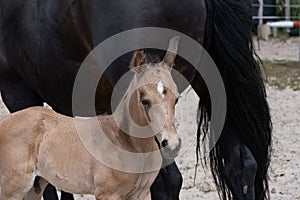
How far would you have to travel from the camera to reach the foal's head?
2.91 meters

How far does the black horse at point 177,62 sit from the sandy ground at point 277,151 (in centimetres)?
42

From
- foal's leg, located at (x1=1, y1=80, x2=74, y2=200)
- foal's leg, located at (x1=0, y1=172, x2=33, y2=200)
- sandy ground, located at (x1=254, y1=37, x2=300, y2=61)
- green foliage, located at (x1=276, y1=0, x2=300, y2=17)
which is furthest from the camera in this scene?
green foliage, located at (x1=276, y1=0, x2=300, y2=17)

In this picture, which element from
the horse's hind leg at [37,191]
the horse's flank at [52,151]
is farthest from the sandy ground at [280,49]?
the horse's flank at [52,151]

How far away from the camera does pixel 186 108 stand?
8180mm

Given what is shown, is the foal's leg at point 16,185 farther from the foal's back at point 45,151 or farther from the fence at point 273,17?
the fence at point 273,17

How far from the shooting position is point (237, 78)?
3842 mm

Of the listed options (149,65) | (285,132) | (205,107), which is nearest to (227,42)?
(205,107)

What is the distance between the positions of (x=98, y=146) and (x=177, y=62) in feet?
1.95

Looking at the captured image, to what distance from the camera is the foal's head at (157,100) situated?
2.91 m

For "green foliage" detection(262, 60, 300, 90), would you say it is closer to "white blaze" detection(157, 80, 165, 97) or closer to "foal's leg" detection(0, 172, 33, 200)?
"foal's leg" detection(0, 172, 33, 200)

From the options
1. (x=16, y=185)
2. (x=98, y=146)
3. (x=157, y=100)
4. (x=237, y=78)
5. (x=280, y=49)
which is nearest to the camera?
(x=157, y=100)

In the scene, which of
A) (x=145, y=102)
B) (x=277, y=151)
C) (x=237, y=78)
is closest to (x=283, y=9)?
(x=277, y=151)

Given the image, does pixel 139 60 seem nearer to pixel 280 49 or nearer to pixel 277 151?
pixel 277 151

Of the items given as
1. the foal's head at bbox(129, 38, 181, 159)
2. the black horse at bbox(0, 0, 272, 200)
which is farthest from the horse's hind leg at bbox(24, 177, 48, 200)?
the foal's head at bbox(129, 38, 181, 159)
